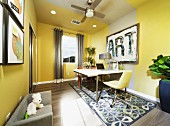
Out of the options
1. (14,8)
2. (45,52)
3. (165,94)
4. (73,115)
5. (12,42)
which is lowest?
(73,115)

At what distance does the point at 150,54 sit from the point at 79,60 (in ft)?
10.7

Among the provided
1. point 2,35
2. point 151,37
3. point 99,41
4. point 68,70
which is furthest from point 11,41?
point 99,41

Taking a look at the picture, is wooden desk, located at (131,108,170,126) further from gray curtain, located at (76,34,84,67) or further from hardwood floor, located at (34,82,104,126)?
gray curtain, located at (76,34,84,67)

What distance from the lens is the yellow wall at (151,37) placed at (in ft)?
6.69

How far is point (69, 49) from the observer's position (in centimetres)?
468

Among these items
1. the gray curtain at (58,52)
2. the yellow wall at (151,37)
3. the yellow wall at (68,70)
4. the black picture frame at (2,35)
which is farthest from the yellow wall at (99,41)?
the black picture frame at (2,35)

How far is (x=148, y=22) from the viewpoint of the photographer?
2.38 meters

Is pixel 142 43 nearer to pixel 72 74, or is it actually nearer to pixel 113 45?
pixel 113 45

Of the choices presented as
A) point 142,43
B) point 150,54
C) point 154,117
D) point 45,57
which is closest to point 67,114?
point 154,117

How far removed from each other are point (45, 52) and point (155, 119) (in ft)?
14.2

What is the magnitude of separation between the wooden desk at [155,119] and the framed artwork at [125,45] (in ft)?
4.81

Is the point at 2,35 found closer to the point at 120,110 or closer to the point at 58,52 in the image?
the point at 120,110

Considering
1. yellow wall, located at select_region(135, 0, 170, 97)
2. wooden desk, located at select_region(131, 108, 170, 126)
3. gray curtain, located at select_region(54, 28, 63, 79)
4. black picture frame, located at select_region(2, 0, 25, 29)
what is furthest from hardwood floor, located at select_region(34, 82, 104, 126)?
gray curtain, located at select_region(54, 28, 63, 79)

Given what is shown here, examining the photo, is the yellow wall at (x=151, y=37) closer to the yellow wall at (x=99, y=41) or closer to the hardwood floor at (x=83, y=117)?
the hardwood floor at (x=83, y=117)
